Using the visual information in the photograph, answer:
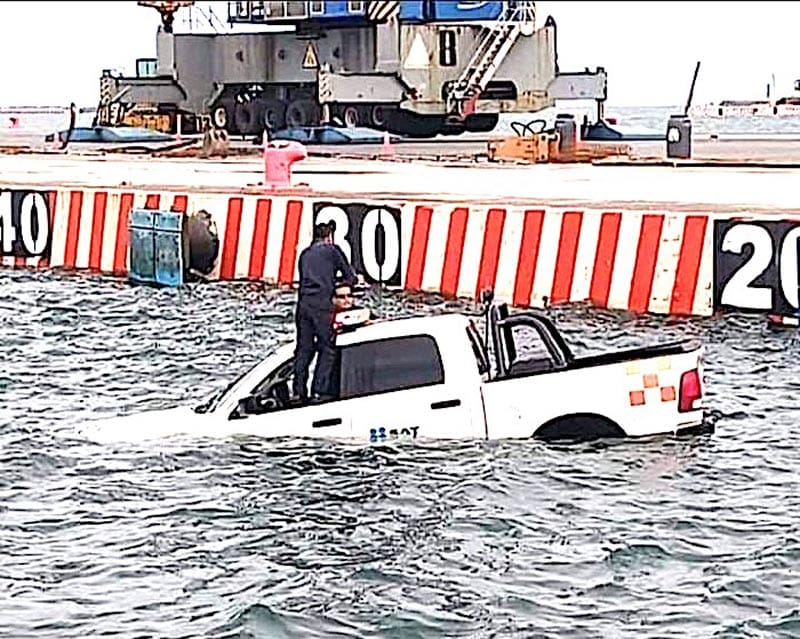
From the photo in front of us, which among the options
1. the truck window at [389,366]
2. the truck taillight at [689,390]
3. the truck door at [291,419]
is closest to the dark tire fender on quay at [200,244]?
the truck door at [291,419]

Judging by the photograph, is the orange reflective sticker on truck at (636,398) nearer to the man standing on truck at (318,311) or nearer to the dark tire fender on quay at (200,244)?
the man standing on truck at (318,311)

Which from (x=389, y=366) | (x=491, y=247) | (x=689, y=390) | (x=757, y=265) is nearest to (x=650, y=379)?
(x=689, y=390)

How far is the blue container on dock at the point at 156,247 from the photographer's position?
1145 inches

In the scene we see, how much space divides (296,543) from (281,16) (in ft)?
154

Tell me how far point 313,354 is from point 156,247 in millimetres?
15353

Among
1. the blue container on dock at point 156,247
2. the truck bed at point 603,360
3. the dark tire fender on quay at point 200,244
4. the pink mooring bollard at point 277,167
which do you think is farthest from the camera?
the pink mooring bollard at point 277,167

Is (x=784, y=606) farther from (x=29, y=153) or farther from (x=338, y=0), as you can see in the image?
(x=338, y=0)

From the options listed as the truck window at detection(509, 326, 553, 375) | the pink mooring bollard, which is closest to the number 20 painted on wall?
the truck window at detection(509, 326, 553, 375)

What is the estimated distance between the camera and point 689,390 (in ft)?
47.8

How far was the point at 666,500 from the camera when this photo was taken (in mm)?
13156

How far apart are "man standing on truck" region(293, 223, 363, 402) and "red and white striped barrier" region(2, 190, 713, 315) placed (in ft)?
30.6

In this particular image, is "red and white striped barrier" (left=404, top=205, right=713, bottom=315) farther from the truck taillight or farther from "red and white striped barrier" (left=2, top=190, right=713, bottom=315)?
the truck taillight

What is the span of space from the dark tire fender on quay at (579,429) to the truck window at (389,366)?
96 centimetres

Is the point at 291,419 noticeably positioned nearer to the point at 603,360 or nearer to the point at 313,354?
the point at 313,354
